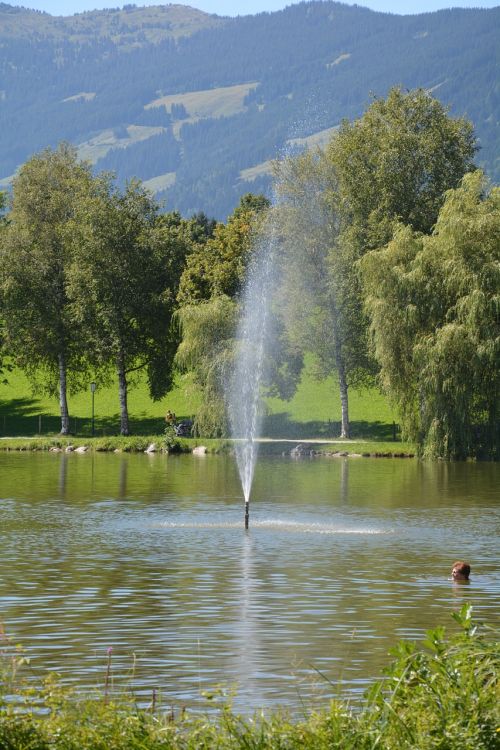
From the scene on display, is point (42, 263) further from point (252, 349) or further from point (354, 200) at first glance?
point (354, 200)

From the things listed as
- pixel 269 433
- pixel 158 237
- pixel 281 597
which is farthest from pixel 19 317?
pixel 281 597

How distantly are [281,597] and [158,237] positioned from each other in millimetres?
61465

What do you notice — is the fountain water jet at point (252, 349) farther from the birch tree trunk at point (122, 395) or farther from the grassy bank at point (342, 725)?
the grassy bank at point (342, 725)

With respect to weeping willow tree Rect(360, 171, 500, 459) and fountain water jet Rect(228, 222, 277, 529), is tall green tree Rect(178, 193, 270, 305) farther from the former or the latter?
weeping willow tree Rect(360, 171, 500, 459)

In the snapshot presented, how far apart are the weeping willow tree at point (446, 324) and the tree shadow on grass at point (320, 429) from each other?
1689 centimetres

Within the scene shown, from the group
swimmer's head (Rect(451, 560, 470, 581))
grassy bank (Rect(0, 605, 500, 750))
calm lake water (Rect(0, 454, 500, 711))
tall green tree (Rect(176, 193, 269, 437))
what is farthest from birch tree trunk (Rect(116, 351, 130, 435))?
grassy bank (Rect(0, 605, 500, 750))

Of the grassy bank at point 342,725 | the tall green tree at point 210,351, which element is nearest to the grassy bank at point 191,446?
the tall green tree at point 210,351

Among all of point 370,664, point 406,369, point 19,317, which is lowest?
point 370,664

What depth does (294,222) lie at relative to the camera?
7425 cm

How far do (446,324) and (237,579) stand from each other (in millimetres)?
36862

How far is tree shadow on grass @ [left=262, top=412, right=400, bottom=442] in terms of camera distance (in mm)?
79688

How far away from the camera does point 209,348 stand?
237 feet

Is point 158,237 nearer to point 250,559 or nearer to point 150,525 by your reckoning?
point 150,525

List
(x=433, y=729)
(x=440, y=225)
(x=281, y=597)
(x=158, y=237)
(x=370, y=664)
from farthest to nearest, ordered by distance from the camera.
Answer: (x=158, y=237)
(x=440, y=225)
(x=281, y=597)
(x=370, y=664)
(x=433, y=729)
